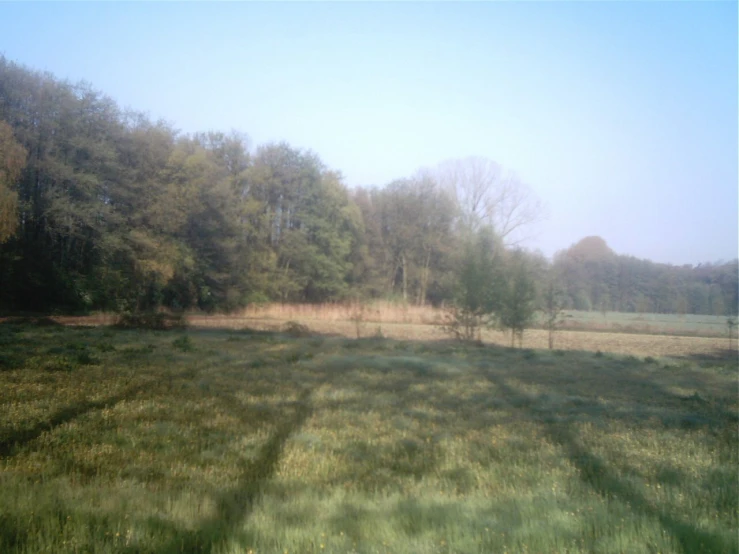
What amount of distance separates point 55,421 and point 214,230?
2638 centimetres

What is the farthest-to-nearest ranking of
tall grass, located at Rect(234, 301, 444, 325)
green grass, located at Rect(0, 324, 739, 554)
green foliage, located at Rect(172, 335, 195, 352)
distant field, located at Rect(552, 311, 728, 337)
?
1. tall grass, located at Rect(234, 301, 444, 325)
2. distant field, located at Rect(552, 311, 728, 337)
3. green foliage, located at Rect(172, 335, 195, 352)
4. green grass, located at Rect(0, 324, 739, 554)

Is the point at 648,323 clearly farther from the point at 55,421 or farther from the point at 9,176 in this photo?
the point at 55,421

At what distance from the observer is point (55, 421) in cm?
613

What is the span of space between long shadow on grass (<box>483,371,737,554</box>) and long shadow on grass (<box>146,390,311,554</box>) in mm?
3073

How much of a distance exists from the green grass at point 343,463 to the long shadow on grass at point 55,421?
32 millimetres

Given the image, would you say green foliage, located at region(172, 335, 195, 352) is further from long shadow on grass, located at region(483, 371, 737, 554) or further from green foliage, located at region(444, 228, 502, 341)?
green foliage, located at region(444, 228, 502, 341)

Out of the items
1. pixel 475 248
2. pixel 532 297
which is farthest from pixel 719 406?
pixel 475 248

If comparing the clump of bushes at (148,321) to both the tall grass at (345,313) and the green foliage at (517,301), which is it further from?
the green foliage at (517,301)

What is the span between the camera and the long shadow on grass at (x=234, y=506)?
3.52 meters

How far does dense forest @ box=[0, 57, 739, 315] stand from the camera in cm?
1688

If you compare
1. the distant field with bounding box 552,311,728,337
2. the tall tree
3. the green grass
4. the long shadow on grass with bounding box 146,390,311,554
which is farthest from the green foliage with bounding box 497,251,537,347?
the tall tree

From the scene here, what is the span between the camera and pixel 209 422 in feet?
22.2

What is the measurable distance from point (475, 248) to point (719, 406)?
1367cm

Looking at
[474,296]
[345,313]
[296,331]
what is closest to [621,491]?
[474,296]
